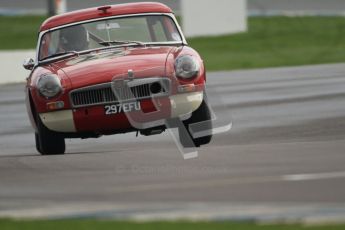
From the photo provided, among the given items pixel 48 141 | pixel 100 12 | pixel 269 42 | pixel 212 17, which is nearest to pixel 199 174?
pixel 48 141

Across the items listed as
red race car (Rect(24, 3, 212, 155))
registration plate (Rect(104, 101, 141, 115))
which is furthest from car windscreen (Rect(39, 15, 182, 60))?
registration plate (Rect(104, 101, 141, 115))

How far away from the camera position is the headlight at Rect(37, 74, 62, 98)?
10781 millimetres

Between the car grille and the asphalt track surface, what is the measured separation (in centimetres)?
49

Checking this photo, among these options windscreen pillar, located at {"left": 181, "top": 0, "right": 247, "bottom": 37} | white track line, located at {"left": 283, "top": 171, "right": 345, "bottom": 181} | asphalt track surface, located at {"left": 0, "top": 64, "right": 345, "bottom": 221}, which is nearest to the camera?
asphalt track surface, located at {"left": 0, "top": 64, "right": 345, "bottom": 221}

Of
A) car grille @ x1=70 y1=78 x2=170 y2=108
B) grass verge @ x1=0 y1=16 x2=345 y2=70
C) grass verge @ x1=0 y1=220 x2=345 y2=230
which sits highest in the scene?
grass verge @ x1=0 y1=220 x2=345 y2=230

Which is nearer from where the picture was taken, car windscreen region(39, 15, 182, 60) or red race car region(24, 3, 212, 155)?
red race car region(24, 3, 212, 155)

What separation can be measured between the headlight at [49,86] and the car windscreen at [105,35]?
1.01 metres

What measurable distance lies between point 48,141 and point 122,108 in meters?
0.96

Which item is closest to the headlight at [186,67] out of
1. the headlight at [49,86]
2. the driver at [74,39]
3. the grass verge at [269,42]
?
the headlight at [49,86]

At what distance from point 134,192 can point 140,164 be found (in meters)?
1.75

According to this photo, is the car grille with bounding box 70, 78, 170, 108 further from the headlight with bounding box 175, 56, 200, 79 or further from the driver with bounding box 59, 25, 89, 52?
the driver with bounding box 59, 25, 89, 52

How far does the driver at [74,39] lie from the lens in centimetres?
1191

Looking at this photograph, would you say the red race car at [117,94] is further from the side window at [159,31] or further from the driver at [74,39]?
the side window at [159,31]

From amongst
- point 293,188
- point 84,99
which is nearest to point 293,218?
point 293,188
